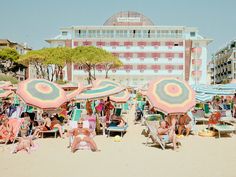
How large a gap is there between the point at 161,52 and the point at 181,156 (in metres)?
49.7

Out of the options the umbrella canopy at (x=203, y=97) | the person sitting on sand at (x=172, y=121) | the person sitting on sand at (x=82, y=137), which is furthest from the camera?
the umbrella canopy at (x=203, y=97)

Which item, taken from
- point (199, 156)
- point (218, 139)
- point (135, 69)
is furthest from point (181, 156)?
point (135, 69)

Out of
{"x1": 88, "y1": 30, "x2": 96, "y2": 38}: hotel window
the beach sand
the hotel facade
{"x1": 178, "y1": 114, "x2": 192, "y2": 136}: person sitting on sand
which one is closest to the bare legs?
the beach sand

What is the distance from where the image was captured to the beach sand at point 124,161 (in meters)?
7.64

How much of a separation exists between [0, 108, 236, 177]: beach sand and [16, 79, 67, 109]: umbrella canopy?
1.35 m

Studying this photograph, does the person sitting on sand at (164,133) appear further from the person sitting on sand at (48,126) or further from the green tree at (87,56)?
the green tree at (87,56)

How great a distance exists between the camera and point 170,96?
11.0m

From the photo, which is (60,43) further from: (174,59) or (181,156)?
(181,156)

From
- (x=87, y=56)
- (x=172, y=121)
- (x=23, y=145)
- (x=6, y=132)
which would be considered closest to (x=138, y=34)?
(x=87, y=56)

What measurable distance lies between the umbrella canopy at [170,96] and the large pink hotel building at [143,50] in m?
46.1

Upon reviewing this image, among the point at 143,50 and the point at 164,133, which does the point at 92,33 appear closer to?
the point at 143,50

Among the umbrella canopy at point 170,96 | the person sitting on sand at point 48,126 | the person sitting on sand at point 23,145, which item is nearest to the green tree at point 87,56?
the person sitting on sand at point 48,126

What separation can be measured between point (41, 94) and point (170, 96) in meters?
4.46

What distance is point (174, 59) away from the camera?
5828 centimetres
